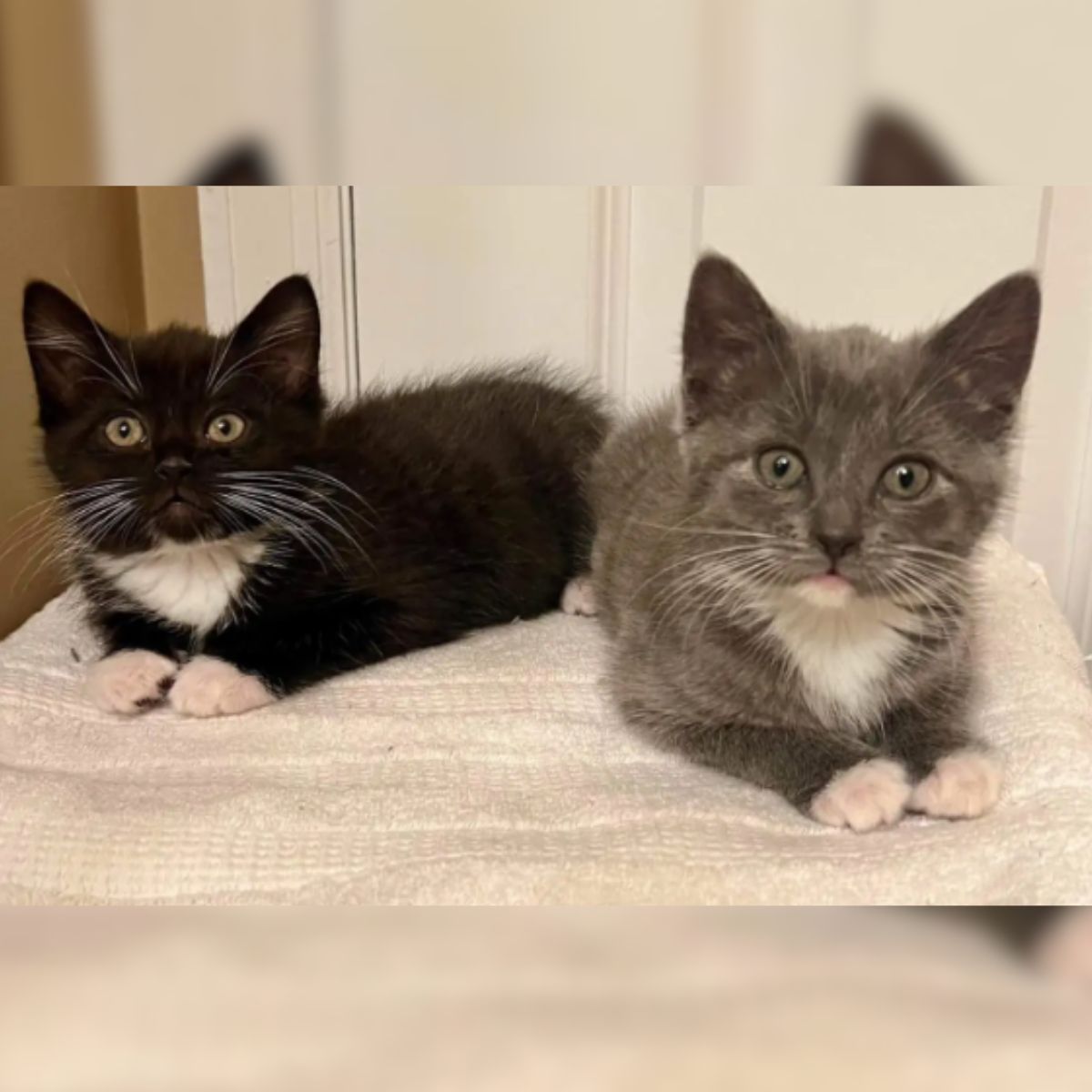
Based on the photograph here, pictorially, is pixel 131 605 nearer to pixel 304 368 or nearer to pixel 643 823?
pixel 304 368

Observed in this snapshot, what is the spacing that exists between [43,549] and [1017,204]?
4.85 feet

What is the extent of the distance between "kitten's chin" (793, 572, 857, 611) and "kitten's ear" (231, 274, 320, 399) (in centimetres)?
71

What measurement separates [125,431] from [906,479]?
90 centimetres

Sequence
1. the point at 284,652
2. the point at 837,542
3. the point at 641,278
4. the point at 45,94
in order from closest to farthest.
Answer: the point at 45,94, the point at 837,542, the point at 284,652, the point at 641,278

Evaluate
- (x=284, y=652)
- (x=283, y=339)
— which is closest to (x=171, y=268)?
(x=283, y=339)

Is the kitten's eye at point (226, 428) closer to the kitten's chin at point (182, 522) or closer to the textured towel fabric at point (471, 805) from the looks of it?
the kitten's chin at point (182, 522)

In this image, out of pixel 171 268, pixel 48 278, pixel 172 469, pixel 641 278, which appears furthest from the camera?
pixel 641 278

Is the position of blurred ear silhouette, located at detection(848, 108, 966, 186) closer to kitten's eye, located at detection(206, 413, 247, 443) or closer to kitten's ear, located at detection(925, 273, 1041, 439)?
kitten's ear, located at detection(925, 273, 1041, 439)

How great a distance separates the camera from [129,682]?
1368mm

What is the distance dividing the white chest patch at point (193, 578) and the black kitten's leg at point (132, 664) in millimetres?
37

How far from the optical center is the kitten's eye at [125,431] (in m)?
1.36

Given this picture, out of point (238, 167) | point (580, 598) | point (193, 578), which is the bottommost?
point (580, 598)

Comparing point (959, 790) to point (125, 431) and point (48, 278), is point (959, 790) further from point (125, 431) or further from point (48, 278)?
point (48, 278)

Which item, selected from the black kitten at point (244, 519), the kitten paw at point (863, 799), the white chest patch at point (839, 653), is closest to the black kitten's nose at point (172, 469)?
the black kitten at point (244, 519)
